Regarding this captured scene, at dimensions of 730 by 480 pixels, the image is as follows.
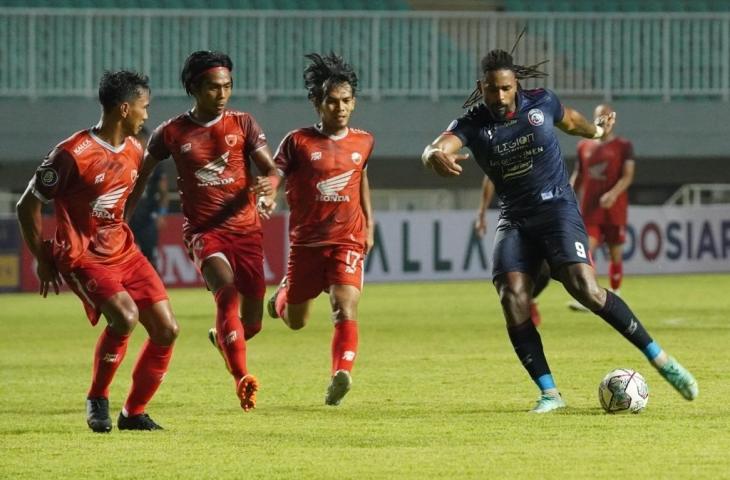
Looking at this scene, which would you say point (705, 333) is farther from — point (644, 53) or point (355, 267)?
point (644, 53)

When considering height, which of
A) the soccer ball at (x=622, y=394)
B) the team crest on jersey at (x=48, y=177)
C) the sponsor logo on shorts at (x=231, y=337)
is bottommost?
the soccer ball at (x=622, y=394)

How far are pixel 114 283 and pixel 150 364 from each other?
46 centimetres

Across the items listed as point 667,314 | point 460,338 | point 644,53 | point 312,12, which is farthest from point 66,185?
point 644,53

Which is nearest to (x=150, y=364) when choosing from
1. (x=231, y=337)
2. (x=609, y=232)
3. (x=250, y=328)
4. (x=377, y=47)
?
(x=231, y=337)

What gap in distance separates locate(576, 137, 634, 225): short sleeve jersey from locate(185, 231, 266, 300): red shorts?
814cm

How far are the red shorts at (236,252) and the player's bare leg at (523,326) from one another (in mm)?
1509

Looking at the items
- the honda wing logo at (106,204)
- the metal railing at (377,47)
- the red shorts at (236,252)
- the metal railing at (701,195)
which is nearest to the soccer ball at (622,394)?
the red shorts at (236,252)

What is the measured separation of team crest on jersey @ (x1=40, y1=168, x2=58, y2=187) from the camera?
24.9 feet

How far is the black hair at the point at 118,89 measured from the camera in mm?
7797

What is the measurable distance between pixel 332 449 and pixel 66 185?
1864 millimetres

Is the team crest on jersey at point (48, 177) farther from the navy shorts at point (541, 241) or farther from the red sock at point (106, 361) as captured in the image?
the navy shorts at point (541, 241)

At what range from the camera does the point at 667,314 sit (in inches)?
646

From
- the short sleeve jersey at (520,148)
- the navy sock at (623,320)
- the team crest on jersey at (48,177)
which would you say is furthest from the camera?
the short sleeve jersey at (520,148)

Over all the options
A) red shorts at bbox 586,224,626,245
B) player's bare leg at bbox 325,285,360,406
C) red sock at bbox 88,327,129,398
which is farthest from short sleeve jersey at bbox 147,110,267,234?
red shorts at bbox 586,224,626,245
